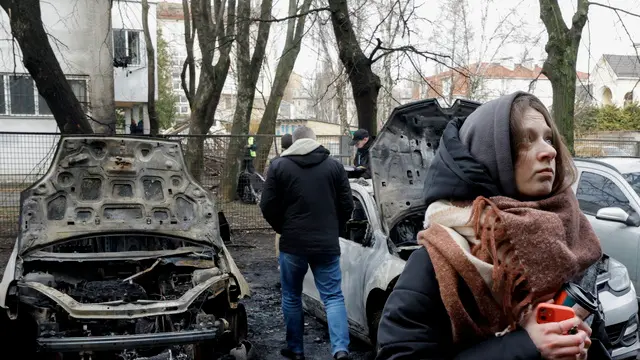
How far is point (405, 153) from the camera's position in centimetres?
639

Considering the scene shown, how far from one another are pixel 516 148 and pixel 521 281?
0.39m

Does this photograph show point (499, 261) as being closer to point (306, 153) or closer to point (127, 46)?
point (306, 153)

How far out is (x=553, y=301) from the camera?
161 cm

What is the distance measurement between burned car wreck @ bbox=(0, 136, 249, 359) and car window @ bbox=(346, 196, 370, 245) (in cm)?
125

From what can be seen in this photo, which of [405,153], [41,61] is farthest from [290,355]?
[41,61]

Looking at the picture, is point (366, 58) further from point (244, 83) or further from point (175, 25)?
point (175, 25)

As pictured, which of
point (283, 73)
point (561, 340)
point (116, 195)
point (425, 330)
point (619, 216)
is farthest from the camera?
point (283, 73)

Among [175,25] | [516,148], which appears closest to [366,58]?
[516,148]

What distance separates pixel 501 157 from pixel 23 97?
23899 mm

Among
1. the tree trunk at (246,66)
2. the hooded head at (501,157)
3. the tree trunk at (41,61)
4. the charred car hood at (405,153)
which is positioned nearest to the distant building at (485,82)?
the tree trunk at (246,66)

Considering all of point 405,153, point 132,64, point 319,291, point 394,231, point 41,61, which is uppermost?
point 132,64

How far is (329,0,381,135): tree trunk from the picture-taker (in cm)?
1120

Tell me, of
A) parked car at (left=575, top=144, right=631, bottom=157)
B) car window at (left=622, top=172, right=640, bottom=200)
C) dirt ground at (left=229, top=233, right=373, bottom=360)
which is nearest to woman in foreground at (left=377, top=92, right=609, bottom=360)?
dirt ground at (left=229, top=233, right=373, bottom=360)

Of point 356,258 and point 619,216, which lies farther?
point 619,216
